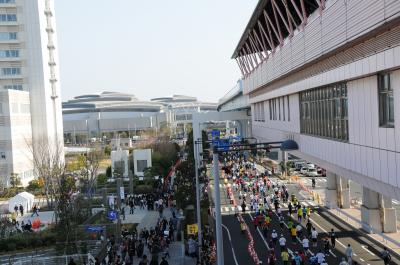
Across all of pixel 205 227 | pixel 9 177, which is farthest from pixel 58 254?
pixel 9 177

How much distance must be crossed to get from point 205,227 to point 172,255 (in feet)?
11.6

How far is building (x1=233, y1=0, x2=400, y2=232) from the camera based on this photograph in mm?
14133

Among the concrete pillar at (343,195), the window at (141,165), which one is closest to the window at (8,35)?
the window at (141,165)

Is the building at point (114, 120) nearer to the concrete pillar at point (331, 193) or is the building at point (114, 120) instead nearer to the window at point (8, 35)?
the window at point (8, 35)

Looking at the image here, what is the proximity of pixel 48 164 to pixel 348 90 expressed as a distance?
33555 mm

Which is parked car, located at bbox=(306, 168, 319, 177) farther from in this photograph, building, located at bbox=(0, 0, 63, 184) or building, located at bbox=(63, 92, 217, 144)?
building, located at bbox=(63, 92, 217, 144)

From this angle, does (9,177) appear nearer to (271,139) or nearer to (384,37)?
(271,139)

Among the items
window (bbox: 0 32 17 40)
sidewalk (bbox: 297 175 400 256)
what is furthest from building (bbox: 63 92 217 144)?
sidewalk (bbox: 297 175 400 256)

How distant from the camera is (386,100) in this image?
596 inches

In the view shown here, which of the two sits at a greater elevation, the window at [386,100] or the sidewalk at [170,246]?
the window at [386,100]

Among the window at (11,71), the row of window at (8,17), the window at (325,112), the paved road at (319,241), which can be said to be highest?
the row of window at (8,17)

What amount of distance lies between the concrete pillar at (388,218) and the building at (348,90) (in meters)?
0.04

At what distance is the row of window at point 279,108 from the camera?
32.0 m

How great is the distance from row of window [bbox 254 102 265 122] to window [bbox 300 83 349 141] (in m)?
16.6
